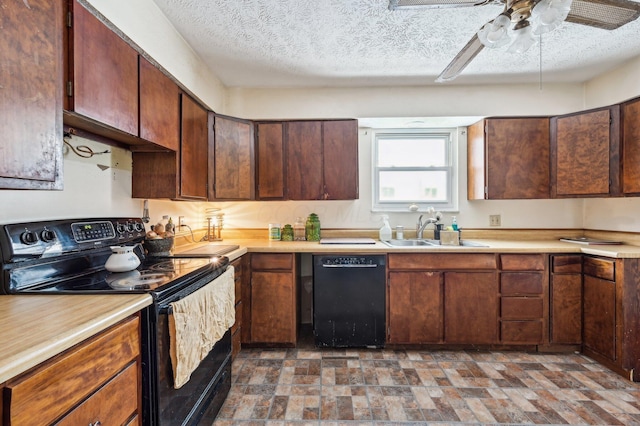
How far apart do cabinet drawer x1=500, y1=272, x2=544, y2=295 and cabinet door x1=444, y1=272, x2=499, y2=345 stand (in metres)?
0.08

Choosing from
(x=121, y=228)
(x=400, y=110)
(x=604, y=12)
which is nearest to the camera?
(x=604, y=12)

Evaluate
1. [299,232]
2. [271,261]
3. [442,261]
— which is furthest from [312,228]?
[442,261]

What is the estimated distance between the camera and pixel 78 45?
1.19 meters

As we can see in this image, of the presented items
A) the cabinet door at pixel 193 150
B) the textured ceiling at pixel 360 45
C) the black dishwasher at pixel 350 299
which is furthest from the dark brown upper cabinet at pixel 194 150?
the black dishwasher at pixel 350 299

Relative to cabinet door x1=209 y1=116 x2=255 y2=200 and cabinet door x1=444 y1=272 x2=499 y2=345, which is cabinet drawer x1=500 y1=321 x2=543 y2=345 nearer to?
cabinet door x1=444 y1=272 x2=499 y2=345

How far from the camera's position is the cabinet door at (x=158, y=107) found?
163cm

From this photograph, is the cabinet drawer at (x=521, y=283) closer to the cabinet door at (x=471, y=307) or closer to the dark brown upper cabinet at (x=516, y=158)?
the cabinet door at (x=471, y=307)

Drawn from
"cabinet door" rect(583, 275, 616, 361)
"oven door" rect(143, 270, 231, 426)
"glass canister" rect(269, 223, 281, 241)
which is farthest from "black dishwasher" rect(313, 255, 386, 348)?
"cabinet door" rect(583, 275, 616, 361)

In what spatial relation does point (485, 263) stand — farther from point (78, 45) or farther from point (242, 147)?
point (78, 45)

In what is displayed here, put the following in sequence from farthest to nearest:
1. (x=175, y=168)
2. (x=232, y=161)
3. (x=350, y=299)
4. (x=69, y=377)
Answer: (x=232, y=161), (x=350, y=299), (x=175, y=168), (x=69, y=377)

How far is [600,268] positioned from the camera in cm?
232

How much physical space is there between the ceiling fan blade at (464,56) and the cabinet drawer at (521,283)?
5.36 feet

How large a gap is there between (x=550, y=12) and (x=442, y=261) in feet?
5.82

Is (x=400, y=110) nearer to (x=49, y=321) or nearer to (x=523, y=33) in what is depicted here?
(x=523, y=33)
